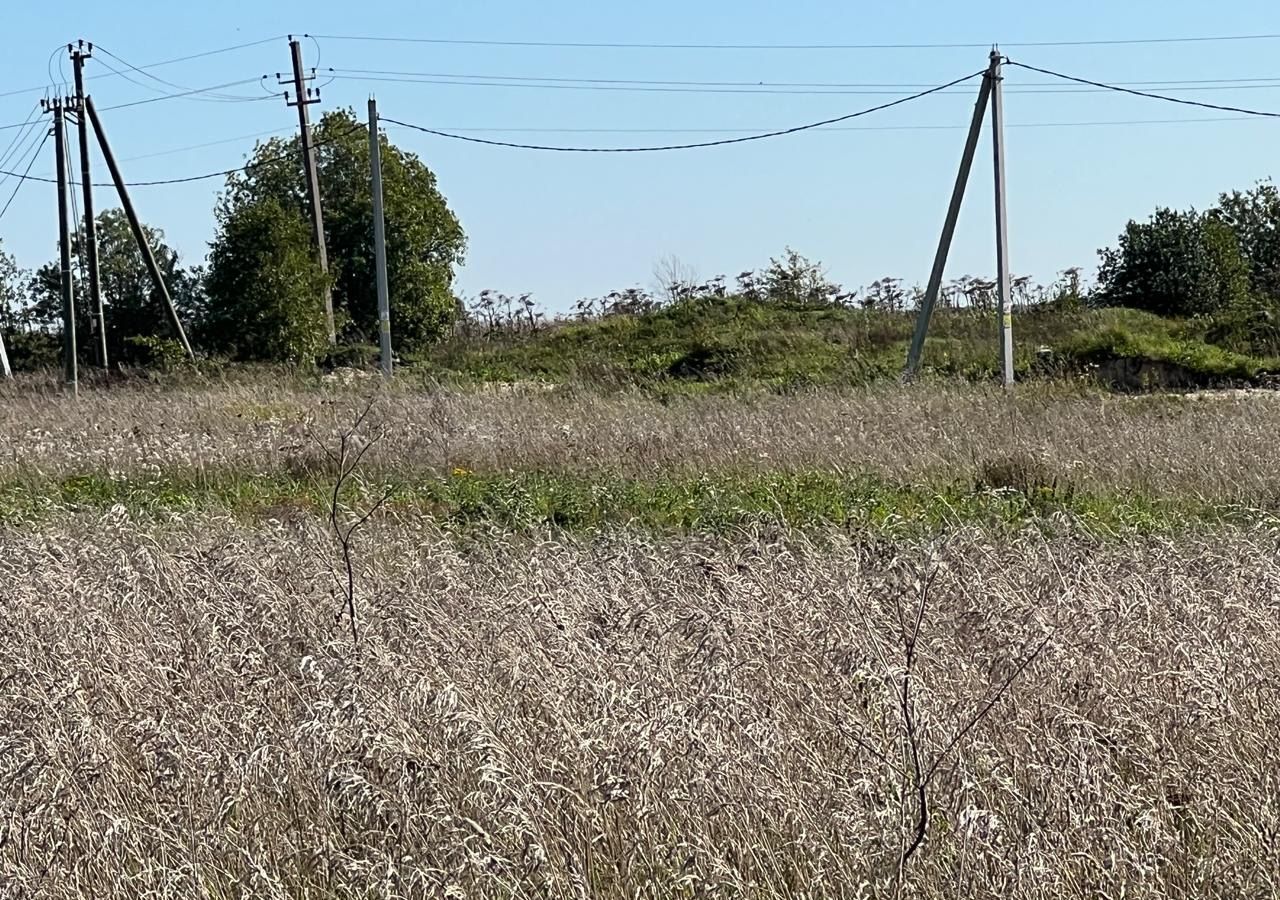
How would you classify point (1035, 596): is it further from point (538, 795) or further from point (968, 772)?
point (538, 795)

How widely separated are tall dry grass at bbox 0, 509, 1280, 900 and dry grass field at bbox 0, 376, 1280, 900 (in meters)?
0.01

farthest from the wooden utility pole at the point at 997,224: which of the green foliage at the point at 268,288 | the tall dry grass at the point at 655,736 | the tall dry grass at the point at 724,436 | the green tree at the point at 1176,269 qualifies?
the tall dry grass at the point at 655,736

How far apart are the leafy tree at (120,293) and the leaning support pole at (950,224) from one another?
20.1 meters

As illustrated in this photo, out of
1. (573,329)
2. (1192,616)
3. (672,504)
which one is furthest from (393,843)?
(573,329)

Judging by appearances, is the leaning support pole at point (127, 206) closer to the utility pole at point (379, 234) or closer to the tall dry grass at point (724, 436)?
the utility pole at point (379, 234)

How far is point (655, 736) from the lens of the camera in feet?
13.1

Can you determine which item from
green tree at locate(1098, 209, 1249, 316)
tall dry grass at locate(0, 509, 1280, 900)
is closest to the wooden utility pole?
green tree at locate(1098, 209, 1249, 316)

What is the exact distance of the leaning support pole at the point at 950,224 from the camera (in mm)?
23156

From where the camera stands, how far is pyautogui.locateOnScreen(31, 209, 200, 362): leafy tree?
39.2 m

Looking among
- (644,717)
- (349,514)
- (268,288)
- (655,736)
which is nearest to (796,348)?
(268,288)

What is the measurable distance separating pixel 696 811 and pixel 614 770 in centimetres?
25

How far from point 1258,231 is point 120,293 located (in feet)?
98.3

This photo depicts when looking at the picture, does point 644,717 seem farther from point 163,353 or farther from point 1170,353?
point 163,353

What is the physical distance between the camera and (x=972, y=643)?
5.13m
